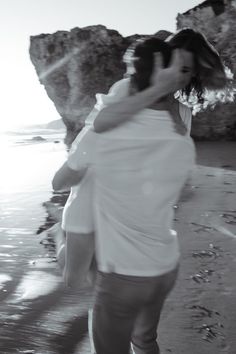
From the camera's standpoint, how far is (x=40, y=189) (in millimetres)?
7832

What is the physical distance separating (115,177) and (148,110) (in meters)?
0.22

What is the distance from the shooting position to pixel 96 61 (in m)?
16.7

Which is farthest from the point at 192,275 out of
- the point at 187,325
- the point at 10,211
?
the point at 10,211

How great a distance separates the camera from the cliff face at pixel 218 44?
13.3 m

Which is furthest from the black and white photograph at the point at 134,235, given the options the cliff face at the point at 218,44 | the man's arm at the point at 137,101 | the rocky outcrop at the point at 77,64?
the rocky outcrop at the point at 77,64

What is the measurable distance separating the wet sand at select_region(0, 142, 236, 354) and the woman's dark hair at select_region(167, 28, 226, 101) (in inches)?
68.3

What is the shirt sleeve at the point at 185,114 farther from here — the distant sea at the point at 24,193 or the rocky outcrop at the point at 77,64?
the rocky outcrop at the point at 77,64

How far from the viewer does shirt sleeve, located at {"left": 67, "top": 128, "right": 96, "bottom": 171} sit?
1188mm

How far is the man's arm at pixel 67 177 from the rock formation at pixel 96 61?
12740 mm

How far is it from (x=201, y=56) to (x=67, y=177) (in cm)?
58

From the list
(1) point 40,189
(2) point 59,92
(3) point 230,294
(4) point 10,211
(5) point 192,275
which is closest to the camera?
(3) point 230,294

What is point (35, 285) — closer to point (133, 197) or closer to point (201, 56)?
point (133, 197)

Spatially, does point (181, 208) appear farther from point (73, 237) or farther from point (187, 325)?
point (73, 237)

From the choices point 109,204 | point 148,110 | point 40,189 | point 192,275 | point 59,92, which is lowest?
point 59,92
